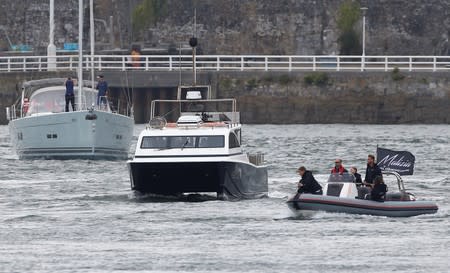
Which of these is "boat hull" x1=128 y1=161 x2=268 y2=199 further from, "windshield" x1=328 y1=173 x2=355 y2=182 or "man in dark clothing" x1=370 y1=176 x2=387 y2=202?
"man in dark clothing" x1=370 y1=176 x2=387 y2=202

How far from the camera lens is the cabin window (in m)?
47.3

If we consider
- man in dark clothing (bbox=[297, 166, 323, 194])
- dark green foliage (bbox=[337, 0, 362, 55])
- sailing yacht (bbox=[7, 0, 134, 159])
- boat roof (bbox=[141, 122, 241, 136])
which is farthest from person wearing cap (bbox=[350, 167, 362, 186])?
dark green foliage (bbox=[337, 0, 362, 55])

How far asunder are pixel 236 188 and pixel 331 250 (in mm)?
8844

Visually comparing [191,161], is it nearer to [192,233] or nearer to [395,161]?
[395,161]

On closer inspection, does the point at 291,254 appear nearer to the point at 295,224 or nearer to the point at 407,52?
the point at 295,224

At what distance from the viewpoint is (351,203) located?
43.5 meters

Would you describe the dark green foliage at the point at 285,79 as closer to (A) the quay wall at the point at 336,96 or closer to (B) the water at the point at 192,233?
(A) the quay wall at the point at 336,96

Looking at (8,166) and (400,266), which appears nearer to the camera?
(400,266)

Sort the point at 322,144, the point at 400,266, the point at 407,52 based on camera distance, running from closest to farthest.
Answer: the point at 400,266 < the point at 322,144 < the point at 407,52

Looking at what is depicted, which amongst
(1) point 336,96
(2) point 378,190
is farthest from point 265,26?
(2) point 378,190

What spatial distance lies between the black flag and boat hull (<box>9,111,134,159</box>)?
58.1ft

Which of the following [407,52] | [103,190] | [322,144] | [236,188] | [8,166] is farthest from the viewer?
[407,52]

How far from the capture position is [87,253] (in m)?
38.5

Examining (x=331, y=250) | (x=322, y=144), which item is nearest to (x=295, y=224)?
(x=331, y=250)
